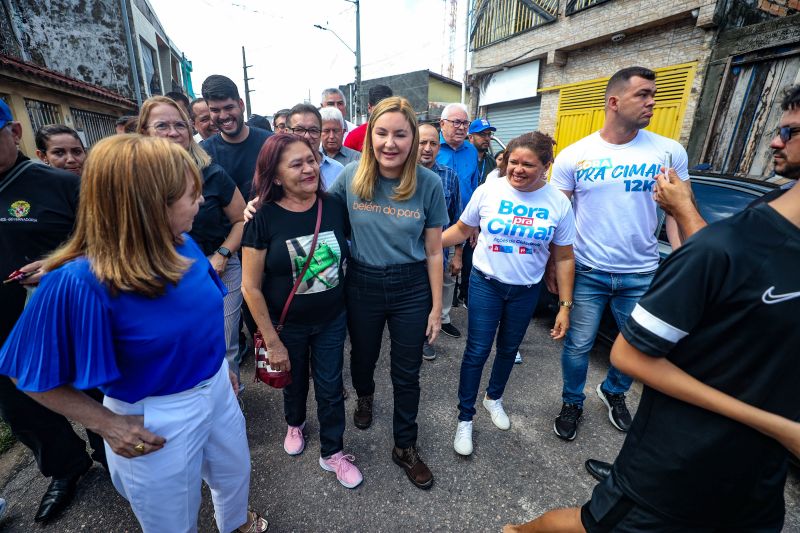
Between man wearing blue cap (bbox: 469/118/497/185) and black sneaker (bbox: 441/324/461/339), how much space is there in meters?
1.89

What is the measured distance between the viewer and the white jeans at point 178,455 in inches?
49.8

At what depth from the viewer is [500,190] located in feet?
7.77

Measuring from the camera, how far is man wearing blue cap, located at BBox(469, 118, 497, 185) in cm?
480

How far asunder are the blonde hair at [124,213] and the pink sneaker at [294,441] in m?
1.70

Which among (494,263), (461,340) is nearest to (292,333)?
(494,263)

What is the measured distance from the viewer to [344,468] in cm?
229

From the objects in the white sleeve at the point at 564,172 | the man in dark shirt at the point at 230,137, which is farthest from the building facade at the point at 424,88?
the white sleeve at the point at 564,172

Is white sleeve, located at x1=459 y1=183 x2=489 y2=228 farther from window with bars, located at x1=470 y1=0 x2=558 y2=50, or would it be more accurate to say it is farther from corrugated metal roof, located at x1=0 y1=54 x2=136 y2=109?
window with bars, located at x1=470 y1=0 x2=558 y2=50

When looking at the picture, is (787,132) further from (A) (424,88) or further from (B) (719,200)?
(A) (424,88)

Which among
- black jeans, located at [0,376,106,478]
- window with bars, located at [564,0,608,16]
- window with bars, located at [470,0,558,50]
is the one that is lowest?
black jeans, located at [0,376,106,478]

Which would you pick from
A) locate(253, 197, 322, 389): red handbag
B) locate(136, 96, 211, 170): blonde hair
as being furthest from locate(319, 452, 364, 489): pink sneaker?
locate(136, 96, 211, 170): blonde hair

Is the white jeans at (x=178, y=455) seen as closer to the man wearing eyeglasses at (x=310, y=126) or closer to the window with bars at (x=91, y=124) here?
the man wearing eyeglasses at (x=310, y=126)

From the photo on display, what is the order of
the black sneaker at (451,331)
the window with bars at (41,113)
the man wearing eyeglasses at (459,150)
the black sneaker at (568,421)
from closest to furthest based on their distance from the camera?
the black sneaker at (568,421) < the man wearing eyeglasses at (459,150) < the black sneaker at (451,331) < the window with bars at (41,113)

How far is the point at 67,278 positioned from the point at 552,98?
12114 mm
